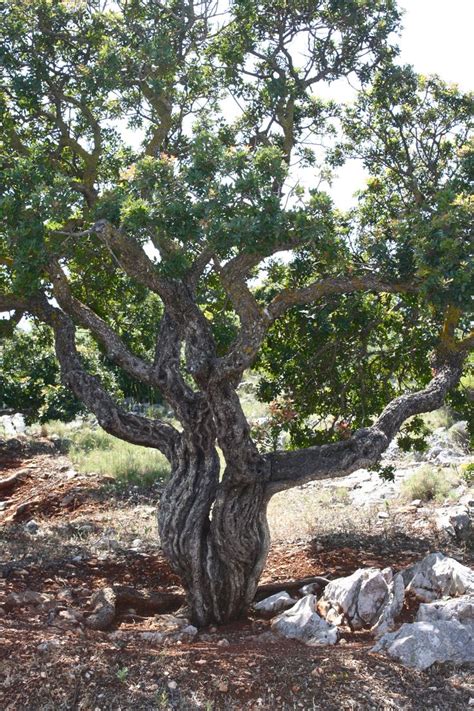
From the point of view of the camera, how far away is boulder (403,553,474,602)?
290 inches

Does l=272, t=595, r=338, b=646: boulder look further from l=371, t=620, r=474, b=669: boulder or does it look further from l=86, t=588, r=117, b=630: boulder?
l=86, t=588, r=117, b=630: boulder

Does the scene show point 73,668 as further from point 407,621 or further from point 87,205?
point 87,205

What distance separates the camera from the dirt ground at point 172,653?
555 cm

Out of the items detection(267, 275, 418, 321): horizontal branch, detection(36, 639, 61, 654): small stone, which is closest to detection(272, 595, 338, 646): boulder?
detection(36, 639, 61, 654): small stone

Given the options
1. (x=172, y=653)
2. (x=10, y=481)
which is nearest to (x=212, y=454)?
(x=172, y=653)

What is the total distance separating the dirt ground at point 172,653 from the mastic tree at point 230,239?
3.74 feet

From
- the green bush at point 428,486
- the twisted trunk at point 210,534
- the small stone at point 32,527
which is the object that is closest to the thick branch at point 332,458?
the twisted trunk at point 210,534

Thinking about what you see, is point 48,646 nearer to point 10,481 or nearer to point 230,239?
point 230,239

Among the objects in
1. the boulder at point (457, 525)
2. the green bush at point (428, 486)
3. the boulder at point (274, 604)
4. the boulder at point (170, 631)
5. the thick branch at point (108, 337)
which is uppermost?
the thick branch at point (108, 337)

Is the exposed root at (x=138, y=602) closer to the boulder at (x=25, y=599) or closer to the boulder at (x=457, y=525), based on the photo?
the boulder at (x=25, y=599)

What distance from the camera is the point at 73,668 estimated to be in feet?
18.7

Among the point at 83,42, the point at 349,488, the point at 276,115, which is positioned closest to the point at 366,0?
the point at 276,115

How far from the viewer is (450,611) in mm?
6699

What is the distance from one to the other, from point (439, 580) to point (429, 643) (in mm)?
1368
